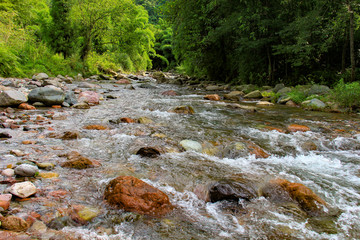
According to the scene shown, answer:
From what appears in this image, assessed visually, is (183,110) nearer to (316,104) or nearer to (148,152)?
(148,152)

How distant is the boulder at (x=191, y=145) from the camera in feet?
14.0

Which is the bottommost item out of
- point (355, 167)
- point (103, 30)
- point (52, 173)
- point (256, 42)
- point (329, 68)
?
point (355, 167)

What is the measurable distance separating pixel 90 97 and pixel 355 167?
835 cm

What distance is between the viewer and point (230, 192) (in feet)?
8.66

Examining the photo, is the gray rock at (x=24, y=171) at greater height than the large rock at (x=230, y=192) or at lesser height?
greater

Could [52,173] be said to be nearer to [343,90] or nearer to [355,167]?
Result: [355,167]

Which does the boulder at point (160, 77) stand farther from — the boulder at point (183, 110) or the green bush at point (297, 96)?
the boulder at point (183, 110)

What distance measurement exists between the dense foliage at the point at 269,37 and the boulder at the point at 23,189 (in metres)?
11.7

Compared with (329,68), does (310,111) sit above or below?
below

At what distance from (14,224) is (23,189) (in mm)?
573

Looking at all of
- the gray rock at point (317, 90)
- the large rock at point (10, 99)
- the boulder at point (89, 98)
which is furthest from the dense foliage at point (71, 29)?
the gray rock at point (317, 90)

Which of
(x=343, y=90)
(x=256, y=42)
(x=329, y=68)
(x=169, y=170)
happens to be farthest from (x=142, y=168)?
(x=329, y=68)

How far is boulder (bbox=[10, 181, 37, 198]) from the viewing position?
2234mm

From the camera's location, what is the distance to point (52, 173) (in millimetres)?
2852
